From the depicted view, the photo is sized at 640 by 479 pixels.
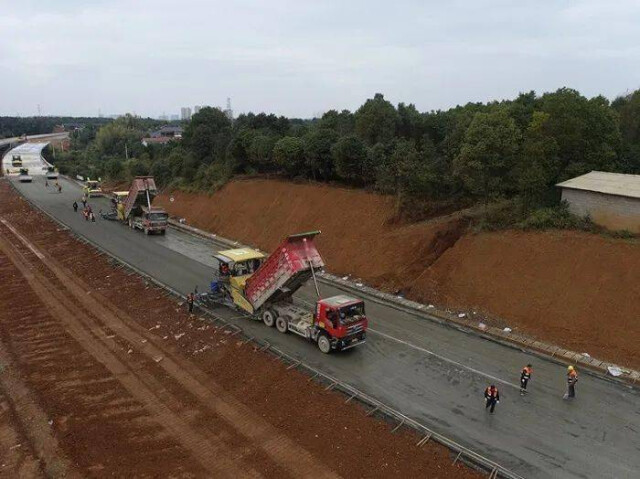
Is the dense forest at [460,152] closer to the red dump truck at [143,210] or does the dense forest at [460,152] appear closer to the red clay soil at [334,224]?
the red clay soil at [334,224]

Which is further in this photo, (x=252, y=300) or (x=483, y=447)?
(x=252, y=300)

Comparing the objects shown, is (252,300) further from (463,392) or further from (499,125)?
(499,125)

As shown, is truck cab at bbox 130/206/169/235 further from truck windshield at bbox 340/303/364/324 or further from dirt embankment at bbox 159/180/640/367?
truck windshield at bbox 340/303/364/324

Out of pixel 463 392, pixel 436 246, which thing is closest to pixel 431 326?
pixel 463 392

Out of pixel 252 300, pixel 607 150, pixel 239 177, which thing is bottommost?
pixel 252 300

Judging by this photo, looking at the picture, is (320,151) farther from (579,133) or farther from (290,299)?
(290,299)

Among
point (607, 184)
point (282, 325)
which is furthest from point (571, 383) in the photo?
point (607, 184)

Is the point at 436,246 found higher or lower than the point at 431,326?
higher
